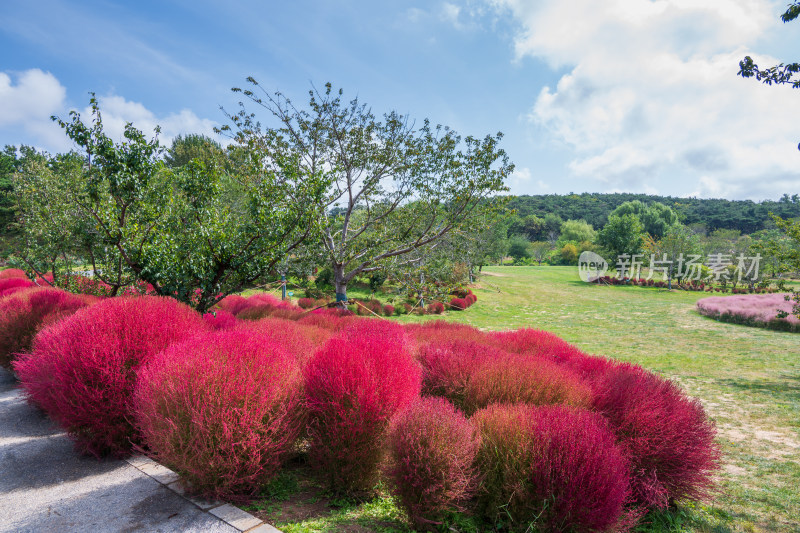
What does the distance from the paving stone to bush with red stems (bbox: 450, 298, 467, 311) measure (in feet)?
65.4

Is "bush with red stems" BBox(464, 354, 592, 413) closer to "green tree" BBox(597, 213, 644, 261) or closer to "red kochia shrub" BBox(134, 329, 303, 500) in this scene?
"red kochia shrub" BBox(134, 329, 303, 500)

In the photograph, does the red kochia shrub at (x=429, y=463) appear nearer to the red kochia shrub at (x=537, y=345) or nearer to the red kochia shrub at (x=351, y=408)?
the red kochia shrub at (x=351, y=408)

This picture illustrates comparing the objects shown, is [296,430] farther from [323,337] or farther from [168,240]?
[168,240]

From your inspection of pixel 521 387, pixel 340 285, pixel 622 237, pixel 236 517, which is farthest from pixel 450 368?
pixel 622 237

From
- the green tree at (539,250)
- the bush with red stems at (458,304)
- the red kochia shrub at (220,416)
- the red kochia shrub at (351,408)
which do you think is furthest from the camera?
the green tree at (539,250)

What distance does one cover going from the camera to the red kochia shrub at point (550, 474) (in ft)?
9.78

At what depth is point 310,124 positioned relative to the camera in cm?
1086

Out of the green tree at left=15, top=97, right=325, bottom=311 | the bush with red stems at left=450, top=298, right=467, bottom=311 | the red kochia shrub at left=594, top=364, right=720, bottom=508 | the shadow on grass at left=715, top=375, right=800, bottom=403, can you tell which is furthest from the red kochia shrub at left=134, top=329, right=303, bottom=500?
the bush with red stems at left=450, top=298, right=467, bottom=311

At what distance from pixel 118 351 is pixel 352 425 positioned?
2.59m

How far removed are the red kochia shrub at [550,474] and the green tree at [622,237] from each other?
170 ft

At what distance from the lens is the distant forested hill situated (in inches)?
3231

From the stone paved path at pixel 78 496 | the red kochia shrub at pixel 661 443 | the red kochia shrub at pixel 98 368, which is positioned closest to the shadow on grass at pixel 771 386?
the red kochia shrub at pixel 661 443

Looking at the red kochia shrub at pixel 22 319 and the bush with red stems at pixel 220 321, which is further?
the red kochia shrub at pixel 22 319

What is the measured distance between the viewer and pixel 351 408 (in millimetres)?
3566
